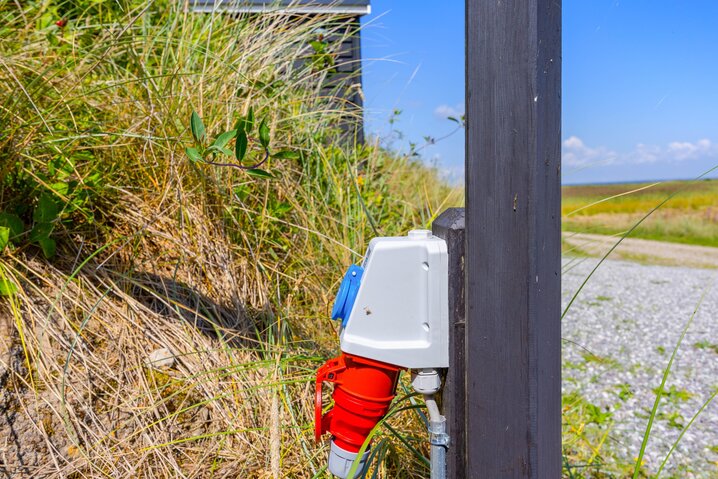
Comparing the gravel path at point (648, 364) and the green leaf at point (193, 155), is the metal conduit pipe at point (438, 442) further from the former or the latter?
the green leaf at point (193, 155)

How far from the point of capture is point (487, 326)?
36.3 inches

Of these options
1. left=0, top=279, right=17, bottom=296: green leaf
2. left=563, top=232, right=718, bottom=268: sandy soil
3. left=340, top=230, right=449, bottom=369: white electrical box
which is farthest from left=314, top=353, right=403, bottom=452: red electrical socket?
left=563, top=232, right=718, bottom=268: sandy soil

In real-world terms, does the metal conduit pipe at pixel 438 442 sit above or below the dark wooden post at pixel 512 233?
below

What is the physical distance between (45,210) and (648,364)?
4010mm

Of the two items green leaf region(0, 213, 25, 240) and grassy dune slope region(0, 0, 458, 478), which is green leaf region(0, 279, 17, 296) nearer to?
grassy dune slope region(0, 0, 458, 478)

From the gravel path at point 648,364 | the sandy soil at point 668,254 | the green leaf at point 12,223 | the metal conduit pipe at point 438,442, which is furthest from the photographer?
the sandy soil at point 668,254

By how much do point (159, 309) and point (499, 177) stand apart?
1.22m

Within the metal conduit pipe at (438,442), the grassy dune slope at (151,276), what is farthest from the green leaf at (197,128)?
the metal conduit pipe at (438,442)

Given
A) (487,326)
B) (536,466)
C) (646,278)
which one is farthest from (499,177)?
(646,278)

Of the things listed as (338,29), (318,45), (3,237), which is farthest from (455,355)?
(338,29)

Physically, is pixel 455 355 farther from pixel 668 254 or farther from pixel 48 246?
pixel 668 254

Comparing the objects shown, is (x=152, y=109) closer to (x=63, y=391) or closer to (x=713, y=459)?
(x=63, y=391)

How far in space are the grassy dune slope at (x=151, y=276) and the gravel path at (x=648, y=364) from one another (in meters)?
0.84

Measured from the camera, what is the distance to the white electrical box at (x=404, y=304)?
96 centimetres
